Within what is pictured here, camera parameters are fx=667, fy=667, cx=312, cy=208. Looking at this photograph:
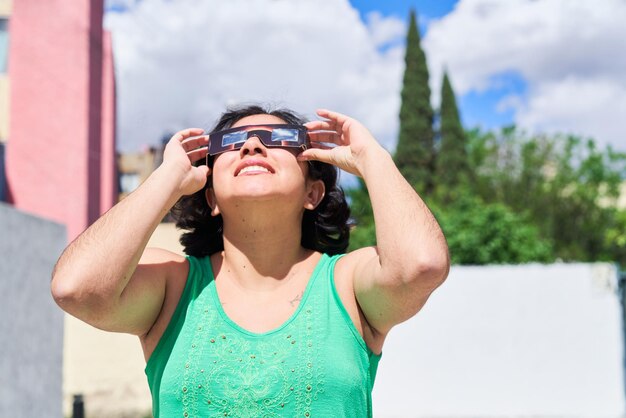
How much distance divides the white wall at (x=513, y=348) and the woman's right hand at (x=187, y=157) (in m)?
8.20

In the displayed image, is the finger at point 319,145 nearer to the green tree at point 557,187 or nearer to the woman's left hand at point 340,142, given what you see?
the woman's left hand at point 340,142

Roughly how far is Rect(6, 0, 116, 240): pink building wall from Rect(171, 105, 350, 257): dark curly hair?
29.2 feet

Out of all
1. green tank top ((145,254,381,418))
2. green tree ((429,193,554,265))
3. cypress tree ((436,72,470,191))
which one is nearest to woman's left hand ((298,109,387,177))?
green tank top ((145,254,381,418))

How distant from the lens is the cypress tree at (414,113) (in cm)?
2353

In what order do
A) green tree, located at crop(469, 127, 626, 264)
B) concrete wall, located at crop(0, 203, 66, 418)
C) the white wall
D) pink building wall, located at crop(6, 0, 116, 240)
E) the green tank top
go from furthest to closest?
green tree, located at crop(469, 127, 626, 264) → pink building wall, located at crop(6, 0, 116, 240) → the white wall → concrete wall, located at crop(0, 203, 66, 418) → the green tank top

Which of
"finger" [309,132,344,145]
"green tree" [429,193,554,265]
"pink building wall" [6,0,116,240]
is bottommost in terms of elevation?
"finger" [309,132,344,145]

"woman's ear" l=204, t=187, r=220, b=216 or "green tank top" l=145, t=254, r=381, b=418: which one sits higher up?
"woman's ear" l=204, t=187, r=220, b=216

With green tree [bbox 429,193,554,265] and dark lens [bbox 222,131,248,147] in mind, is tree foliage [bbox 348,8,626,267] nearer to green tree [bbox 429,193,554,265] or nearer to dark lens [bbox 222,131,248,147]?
green tree [bbox 429,193,554,265]

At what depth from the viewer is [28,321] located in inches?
231

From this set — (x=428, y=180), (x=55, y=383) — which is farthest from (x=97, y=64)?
(x=428, y=180)

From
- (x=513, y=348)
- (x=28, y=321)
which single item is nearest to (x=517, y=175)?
(x=513, y=348)

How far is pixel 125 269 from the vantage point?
169 cm

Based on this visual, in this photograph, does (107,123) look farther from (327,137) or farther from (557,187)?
(557,187)

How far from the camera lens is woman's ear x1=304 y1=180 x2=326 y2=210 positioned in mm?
2115
